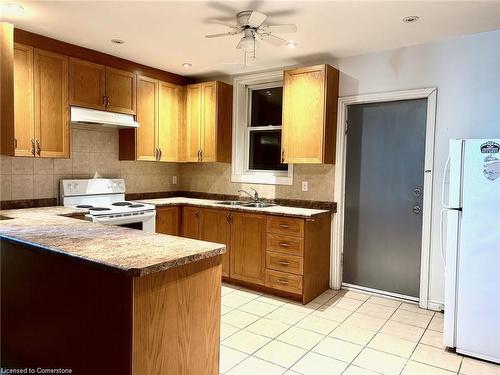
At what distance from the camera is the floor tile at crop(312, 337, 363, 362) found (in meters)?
2.50

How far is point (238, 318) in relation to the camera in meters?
3.14

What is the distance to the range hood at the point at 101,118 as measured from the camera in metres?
3.45

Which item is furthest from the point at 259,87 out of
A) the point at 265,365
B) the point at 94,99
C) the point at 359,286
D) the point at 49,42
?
the point at 265,365

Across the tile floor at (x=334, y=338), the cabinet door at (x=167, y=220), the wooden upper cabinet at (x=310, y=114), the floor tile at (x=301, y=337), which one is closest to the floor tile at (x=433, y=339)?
the tile floor at (x=334, y=338)

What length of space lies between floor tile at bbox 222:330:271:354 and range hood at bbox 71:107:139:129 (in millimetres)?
2387

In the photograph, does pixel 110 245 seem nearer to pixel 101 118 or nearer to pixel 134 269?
pixel 134 269

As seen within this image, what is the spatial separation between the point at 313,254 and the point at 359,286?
706 mm

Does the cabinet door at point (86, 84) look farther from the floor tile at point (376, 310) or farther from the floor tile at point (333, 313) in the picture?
the floor tile at point (376, 310)

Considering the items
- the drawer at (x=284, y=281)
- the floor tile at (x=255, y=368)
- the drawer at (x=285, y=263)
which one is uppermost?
the drawer at (x=285, y=263)

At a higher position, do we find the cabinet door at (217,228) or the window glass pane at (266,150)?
the window glass pane at (266,150)

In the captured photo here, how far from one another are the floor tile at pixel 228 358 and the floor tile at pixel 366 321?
1073 millimetres

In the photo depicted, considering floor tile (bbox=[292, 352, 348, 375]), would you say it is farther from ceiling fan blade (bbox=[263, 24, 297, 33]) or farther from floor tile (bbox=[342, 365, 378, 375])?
ceiling fan blade (bbox=[263, 24, 297, 33])

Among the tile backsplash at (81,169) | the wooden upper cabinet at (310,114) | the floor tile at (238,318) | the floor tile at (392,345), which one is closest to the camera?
the floor tile at (392,345)

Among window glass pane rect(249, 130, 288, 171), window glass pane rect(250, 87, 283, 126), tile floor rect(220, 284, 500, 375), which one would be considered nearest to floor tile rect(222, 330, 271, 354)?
tile floor rect(220, 284, 500, 375)
